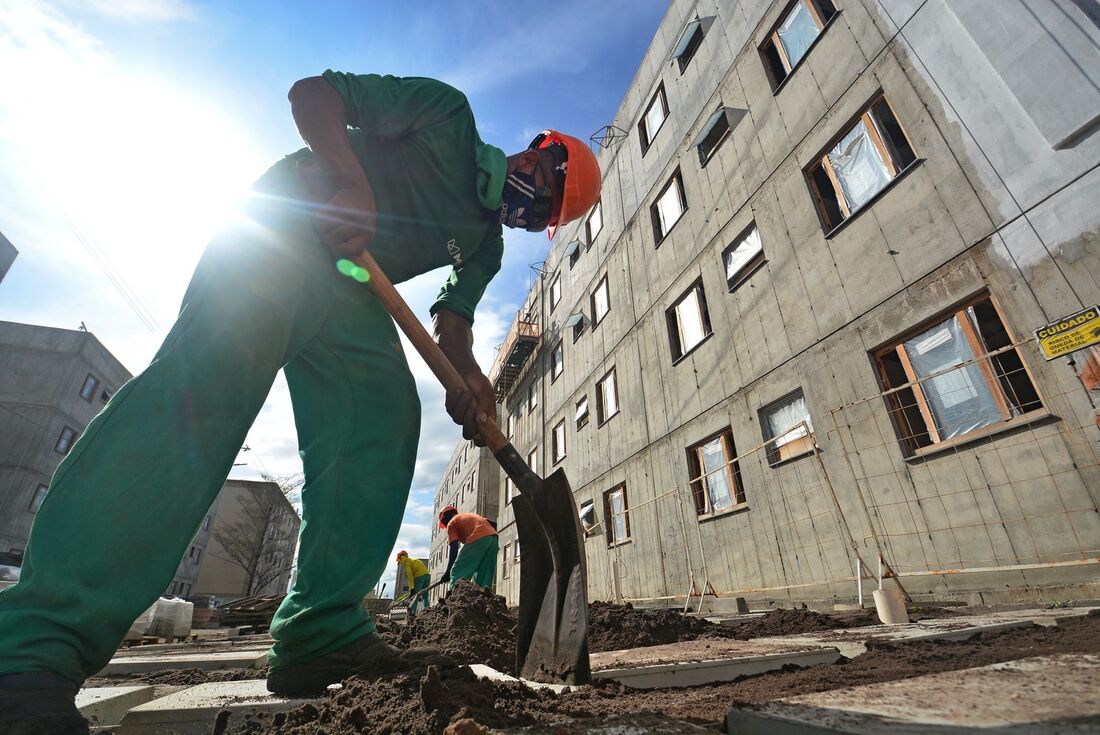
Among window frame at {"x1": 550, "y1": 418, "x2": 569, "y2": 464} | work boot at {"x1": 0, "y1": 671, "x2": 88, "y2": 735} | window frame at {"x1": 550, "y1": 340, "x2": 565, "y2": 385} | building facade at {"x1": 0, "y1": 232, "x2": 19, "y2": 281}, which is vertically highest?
building facade at {"x1": 0, "y1": 232, "x2": 19, "y2": 281}

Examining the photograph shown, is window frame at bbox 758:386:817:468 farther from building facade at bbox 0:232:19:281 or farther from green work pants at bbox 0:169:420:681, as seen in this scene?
building facade at bbox 0:232:19:281

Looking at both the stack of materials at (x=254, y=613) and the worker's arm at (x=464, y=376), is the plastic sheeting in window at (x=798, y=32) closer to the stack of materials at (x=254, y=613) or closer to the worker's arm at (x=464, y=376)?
the worker's arm at (x=464, y=376)

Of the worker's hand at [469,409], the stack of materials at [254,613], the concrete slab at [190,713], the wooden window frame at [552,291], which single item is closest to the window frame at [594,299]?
the wooden window frame at [552,291]

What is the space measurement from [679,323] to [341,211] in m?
8.98

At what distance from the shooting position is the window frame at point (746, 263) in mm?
7786

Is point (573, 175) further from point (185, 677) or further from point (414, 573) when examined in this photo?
point (414, 573)

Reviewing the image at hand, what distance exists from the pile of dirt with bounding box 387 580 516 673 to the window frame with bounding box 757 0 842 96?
8.41 m

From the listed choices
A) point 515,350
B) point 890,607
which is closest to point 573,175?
point 890,607

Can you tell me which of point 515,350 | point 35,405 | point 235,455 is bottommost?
point 235,455

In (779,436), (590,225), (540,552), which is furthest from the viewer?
(590,225)

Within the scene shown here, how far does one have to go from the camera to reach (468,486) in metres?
28.9

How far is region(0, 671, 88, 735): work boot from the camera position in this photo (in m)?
0.82

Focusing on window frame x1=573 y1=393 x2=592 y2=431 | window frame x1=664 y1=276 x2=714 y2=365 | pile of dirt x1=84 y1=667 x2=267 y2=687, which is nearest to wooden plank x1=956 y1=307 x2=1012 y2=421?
window frame x1=664 y1=276 x2=714 y2=365

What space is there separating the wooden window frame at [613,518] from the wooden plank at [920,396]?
6.27 m
